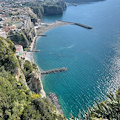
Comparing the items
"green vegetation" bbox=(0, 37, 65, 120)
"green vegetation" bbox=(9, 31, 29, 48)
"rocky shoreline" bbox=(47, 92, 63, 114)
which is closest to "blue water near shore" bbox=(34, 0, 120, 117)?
"rocky shoreline" bbox=(47, 92, 63, 114)

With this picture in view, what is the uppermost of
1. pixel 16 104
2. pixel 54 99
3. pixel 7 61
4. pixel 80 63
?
pixel 7 61

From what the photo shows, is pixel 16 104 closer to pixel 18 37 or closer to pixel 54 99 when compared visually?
pixel 54 99

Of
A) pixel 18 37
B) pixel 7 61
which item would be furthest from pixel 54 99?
pixel 18 37

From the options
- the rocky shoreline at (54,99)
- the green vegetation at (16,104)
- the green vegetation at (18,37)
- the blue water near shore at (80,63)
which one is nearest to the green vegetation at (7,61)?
the green vegetation at (16,104)

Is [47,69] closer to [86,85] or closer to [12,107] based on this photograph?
[86,85]

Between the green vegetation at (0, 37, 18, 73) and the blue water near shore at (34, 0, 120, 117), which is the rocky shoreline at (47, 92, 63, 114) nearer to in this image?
the blue water near shore at (34, 0, 120, 117)

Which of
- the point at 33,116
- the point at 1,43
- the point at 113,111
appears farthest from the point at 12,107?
the point at 1,43

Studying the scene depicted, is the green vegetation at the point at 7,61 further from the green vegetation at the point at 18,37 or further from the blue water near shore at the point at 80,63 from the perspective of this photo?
the green vegetation at the point at 18,37

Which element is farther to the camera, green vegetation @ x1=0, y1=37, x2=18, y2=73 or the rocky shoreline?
the rocky shoreline
